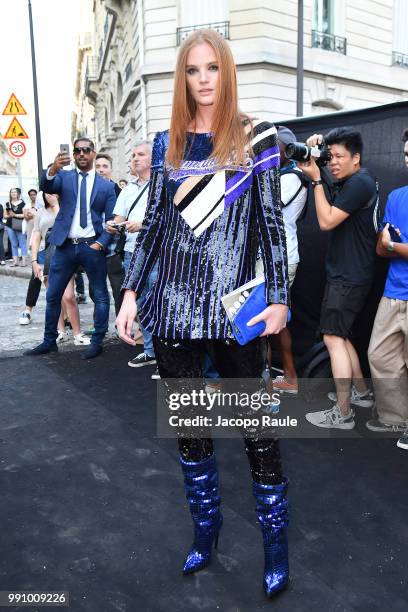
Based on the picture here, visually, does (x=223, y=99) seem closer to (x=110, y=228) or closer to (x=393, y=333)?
(x=393, y=333)

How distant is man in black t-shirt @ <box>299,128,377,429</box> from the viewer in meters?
3.27

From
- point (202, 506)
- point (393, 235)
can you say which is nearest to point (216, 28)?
point (393, 235)

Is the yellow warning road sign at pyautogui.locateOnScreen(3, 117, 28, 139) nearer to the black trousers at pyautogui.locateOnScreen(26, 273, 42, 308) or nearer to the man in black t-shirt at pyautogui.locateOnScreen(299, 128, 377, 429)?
the black trousers at pyautogui.locateOnScreen(26, 273, 42, 308)

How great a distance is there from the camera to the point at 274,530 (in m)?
1.97

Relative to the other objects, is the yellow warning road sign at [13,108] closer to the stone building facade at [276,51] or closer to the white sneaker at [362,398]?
the stone building facade at [276,51]

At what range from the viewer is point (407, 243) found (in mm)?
3170

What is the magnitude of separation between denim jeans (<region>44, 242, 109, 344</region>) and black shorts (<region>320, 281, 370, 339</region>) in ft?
8.82

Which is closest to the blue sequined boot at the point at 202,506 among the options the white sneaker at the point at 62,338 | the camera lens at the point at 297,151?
the camera lens at the point at 297,151

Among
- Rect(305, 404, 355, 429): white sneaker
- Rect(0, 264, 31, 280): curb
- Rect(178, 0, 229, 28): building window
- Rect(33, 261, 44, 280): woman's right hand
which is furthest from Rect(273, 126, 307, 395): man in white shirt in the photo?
Rect(178, 0, 229, 28): building window

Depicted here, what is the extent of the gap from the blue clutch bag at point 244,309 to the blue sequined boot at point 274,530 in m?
0.57

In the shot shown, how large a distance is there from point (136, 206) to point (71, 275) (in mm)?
1047

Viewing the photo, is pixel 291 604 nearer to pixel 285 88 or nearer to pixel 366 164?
pixel 366 164

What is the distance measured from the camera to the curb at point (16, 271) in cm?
1206

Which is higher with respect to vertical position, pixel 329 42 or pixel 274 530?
pixel 329 42
